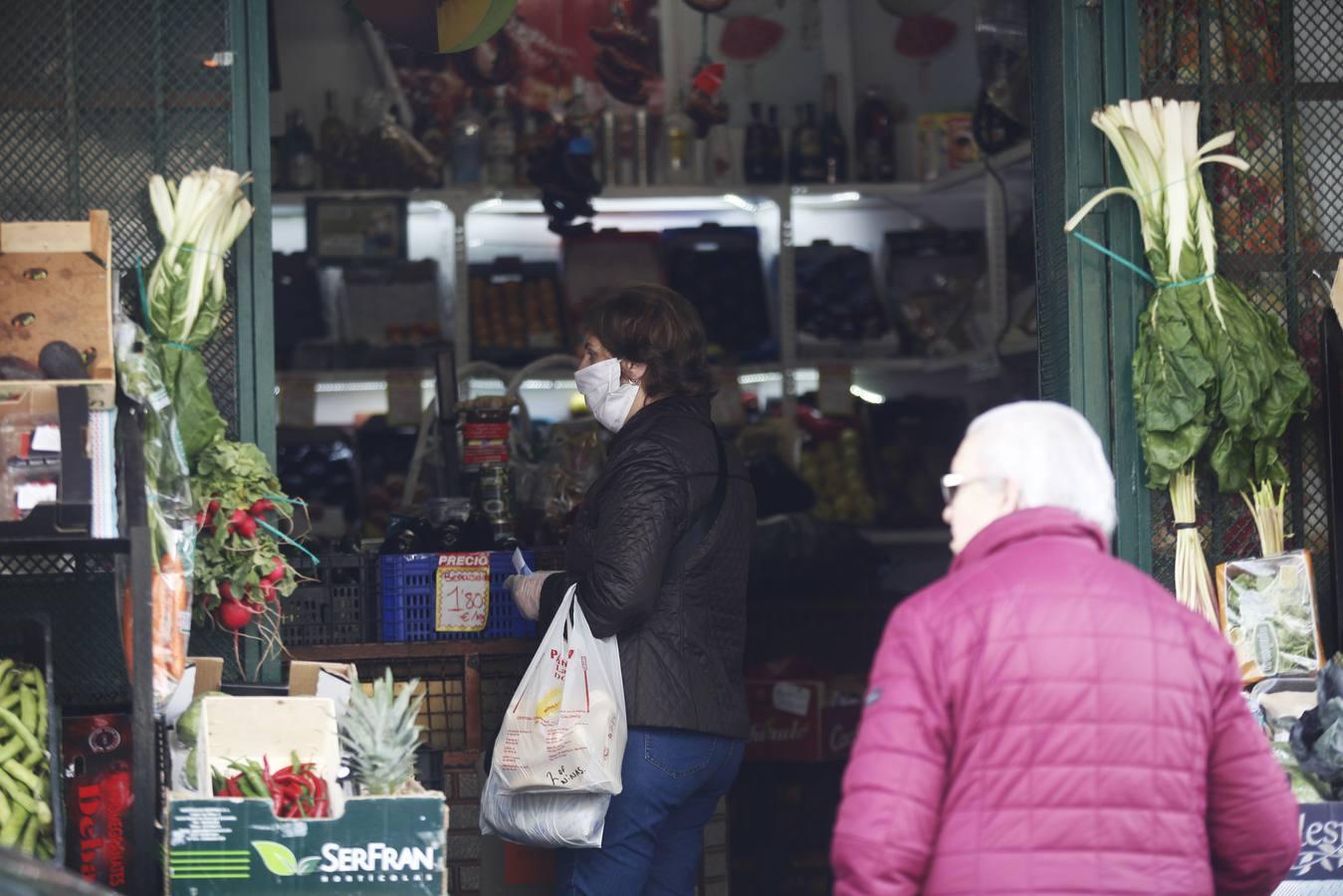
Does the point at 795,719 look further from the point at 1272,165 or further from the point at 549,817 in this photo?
the point at 1272,165

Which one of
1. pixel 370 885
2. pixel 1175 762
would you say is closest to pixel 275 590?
pixel 370 885

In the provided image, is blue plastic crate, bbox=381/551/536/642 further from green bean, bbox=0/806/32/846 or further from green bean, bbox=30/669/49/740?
green bean, bbox=0/806/32/846

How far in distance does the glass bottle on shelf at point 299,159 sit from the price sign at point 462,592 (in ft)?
11.7

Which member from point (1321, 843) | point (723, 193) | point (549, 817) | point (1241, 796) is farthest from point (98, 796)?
point (723, 193)

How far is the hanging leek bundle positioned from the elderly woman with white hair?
4.60 ft

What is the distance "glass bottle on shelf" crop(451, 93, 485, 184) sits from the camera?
8.20 m

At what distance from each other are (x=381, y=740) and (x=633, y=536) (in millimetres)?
812

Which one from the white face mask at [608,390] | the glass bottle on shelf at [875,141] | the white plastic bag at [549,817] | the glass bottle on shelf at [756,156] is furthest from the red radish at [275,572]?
the glass bottle on shelf at [875,141]

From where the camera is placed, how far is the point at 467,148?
26.9ft

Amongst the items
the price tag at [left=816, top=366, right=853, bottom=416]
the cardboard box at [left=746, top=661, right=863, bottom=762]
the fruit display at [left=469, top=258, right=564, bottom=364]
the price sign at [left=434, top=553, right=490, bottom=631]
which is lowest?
the cardboard box at [left=746, top=661, right=863, bottom=762]

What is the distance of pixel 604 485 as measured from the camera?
4.38 meters

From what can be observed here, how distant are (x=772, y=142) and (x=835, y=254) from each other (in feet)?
2.05

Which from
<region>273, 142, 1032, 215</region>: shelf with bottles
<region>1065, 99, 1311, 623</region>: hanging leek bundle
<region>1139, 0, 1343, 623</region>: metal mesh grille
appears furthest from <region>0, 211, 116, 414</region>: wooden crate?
<region>273, 142, 1032, 215</region>: shelf with bottles

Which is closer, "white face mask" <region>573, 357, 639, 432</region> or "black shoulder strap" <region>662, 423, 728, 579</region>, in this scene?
"black shoulder strap" <region>662, 423, 728, 579</region>
